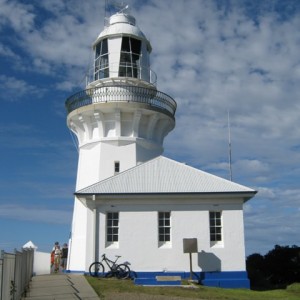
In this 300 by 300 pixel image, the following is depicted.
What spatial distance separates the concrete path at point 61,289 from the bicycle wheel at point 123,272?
1.49 metres

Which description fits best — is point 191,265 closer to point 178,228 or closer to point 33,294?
point 178,228

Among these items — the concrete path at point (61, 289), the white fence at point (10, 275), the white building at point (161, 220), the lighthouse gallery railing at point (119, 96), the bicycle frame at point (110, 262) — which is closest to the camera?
the white fence at point (10, 275)

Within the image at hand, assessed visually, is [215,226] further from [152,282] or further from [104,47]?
[104,47]

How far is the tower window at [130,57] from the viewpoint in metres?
23.1

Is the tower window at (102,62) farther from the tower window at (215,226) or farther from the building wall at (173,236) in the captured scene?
the tower window at (215,226)

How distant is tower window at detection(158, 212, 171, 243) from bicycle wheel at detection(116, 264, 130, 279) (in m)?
1.68

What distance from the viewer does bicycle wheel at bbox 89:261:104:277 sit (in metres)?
18.0

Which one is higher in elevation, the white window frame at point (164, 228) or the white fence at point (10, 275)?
the white window frame at point (164, 228)

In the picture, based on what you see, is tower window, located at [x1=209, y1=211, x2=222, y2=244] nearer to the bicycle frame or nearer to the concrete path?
the bicycle frame

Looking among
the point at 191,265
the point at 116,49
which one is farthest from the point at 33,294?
the point at 116,49

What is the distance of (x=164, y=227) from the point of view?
18516 mm

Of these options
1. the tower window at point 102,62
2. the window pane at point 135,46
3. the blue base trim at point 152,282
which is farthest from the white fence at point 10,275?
the window pane at point 135,46

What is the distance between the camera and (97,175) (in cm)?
2150

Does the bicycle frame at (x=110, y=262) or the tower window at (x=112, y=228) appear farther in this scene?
the tower window at (x=112, y=228)
